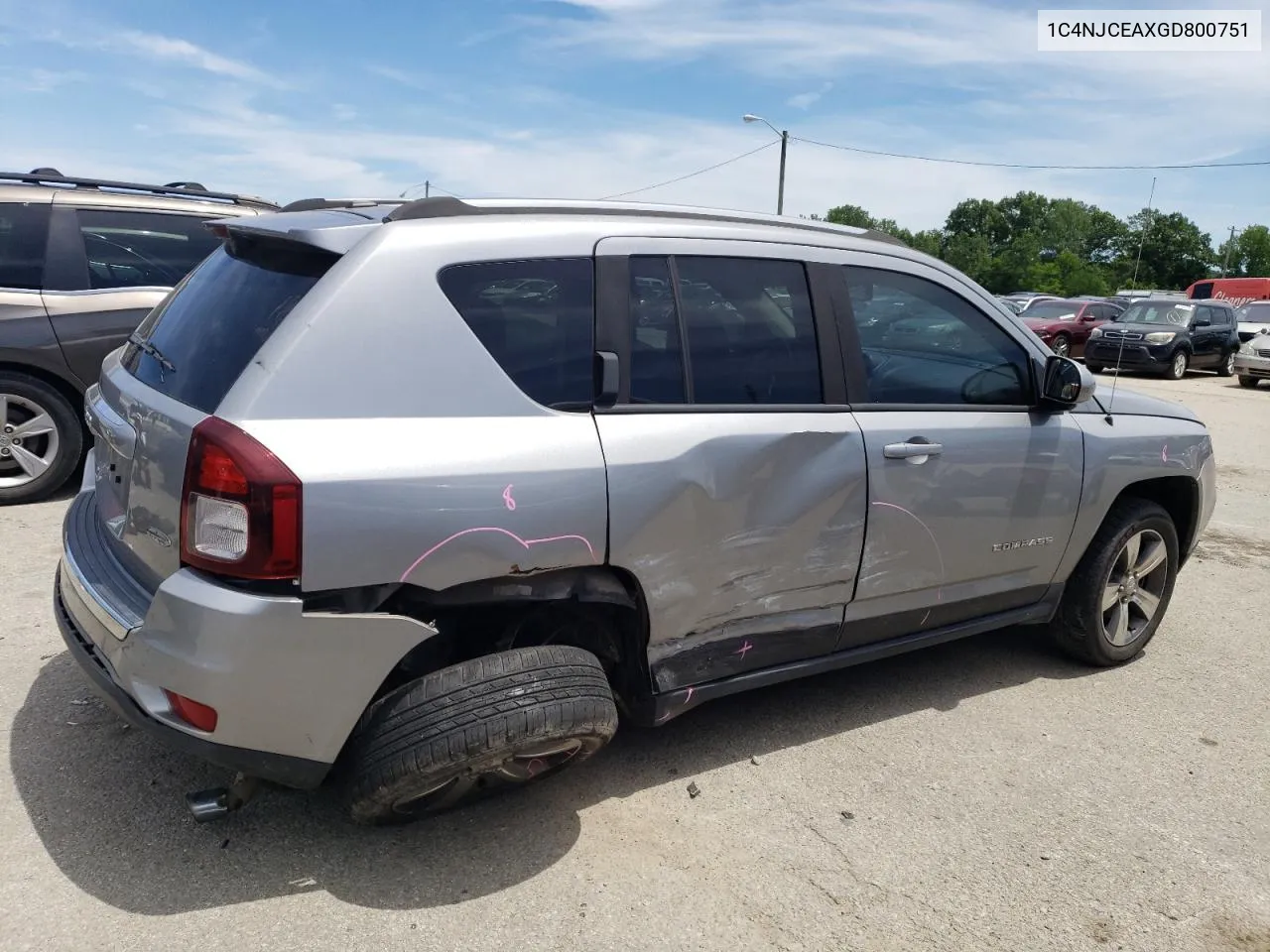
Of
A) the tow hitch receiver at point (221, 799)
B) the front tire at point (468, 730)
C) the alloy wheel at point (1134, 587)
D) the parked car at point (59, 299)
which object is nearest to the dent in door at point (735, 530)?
the front tire at point (468, 730)

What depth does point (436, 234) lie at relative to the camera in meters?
2.63

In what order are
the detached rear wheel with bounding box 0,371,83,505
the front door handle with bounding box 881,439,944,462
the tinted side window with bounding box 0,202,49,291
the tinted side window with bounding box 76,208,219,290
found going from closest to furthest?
the front door handle with bounding box 881,439,944,462 → the detached rear wheel with bounding box 0,371,83,505 → the tinted side window with bounding box 0,202,49,291 → the tinted side window with bounding box 76,208,219,290

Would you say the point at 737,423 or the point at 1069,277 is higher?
the point at 1069,277

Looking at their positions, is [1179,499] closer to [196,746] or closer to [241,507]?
[241,507]

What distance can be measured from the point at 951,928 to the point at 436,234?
7.70ft

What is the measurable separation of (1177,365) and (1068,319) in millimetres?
2995

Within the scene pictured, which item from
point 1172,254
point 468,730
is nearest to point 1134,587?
point 468,730

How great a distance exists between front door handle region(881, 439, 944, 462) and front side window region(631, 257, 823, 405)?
0.32 meters

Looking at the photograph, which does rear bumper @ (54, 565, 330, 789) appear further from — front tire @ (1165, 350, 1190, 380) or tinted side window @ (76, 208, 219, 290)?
front tire @ (1165, 350, 1190, 380)

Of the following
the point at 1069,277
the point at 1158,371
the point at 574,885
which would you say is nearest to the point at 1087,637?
the point at 574,885

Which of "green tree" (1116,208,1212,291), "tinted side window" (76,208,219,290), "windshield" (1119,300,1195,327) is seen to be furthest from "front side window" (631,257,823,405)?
"green tree" (1116,208,1212,291)

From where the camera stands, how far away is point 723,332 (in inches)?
121

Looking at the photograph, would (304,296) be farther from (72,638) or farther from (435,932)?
(435,932)

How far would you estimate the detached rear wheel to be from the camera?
19.0 ft
